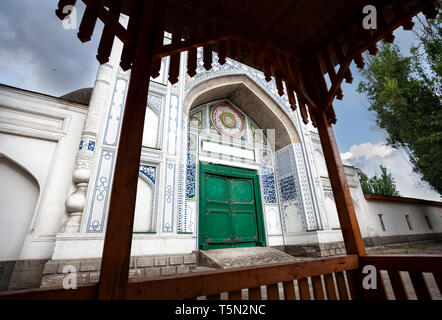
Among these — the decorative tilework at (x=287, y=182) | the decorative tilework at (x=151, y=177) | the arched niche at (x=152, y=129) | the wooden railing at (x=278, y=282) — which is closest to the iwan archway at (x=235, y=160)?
the decorative tilework at (x=287, y=182)

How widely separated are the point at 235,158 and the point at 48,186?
4.22m

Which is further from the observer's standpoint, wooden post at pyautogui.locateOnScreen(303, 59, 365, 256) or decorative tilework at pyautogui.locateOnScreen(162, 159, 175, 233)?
decorative tilework at pyautogui.locateOnScreen(162, 159, 175, 233)

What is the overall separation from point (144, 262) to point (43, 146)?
2693 mm

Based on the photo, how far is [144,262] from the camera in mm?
3361

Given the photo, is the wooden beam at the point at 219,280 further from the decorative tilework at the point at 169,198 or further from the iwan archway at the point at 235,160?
the iwan archway at the point at 235,160

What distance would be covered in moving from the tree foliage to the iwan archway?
15670 mm

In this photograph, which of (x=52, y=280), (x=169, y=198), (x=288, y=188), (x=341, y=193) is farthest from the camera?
(x=288, y=188)

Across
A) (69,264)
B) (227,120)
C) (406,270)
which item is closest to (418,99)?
(227,120)

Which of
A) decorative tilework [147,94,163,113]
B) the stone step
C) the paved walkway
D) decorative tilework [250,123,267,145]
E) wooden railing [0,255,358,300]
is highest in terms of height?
decorative tilework [250,123,267,145]

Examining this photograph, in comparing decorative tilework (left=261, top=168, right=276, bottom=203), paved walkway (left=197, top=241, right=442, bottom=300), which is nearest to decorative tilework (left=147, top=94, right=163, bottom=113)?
decorative tilework (left=261, top=168, right=276, bottom=203)

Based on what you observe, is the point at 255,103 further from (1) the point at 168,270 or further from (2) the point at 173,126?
(1) the point at 168,270

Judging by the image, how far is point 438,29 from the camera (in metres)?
7.17

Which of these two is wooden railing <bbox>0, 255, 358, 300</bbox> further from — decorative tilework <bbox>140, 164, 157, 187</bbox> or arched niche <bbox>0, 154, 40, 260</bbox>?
arched niche <bbox>0, 154, 40, 260</bbox>

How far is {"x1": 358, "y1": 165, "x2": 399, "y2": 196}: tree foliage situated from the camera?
59.8 ft
